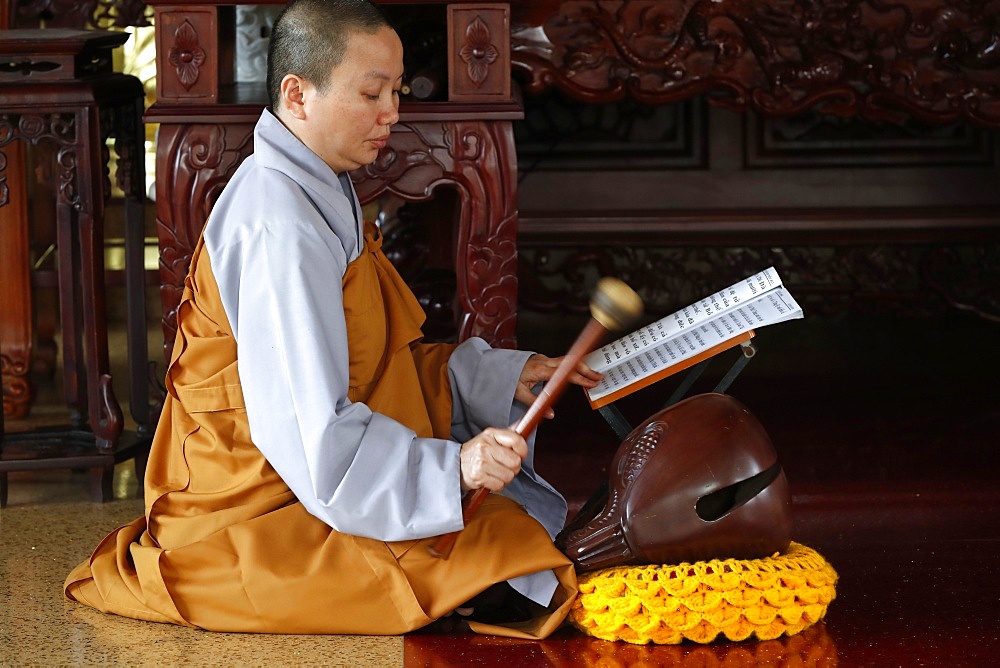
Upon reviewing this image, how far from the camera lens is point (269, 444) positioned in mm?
1723

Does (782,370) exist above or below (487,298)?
below

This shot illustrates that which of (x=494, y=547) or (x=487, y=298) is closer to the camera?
(x=494, y=547)

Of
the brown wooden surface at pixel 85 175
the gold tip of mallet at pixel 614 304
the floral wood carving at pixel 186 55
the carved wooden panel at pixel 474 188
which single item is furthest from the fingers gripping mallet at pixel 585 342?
the brown wooden surface at pixel 85 175

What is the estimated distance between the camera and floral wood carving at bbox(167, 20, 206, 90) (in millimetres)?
2164

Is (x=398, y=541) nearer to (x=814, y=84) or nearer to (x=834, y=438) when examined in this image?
(x=834, y=438)

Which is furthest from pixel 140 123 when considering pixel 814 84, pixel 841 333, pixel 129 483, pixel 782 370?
pixel 841 333

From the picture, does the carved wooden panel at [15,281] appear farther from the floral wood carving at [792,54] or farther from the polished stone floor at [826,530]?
the floral wood carving at [792,54]

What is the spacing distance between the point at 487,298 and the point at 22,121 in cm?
95

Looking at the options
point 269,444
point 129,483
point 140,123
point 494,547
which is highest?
point 140,123

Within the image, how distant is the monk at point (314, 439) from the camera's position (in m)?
1.69

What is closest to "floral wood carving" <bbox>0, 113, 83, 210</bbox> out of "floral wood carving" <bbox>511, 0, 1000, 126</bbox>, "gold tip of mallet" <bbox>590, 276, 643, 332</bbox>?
"floral wood carving" <bbox>511, 0, 1000, 126</bbox>

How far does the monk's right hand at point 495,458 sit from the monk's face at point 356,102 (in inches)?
18.8

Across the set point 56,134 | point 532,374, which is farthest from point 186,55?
point 532,374

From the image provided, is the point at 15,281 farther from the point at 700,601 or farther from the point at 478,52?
the point at 700,601
